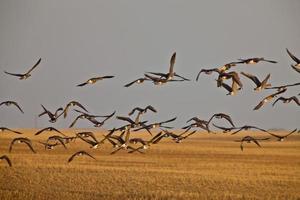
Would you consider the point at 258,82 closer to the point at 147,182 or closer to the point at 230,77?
the point at 230,77

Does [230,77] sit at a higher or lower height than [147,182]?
higher

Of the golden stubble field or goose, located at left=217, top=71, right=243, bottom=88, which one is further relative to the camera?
the golden stubble field

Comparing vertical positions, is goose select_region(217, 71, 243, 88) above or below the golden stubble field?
above

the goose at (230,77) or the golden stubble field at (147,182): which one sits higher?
the goose at (230,77)

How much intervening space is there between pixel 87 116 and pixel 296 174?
20942 millimetres

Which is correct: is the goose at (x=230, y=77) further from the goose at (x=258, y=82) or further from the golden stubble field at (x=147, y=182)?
the golden stubble field at (x=147, y=182)

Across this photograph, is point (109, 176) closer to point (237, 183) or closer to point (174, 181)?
point (174, 181)

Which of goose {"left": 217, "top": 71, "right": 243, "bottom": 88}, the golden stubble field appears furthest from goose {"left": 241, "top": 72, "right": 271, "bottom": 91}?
the golden stubble field

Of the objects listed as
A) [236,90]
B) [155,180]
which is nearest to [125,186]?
[155,180]

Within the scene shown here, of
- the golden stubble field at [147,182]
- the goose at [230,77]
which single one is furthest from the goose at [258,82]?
the golden stubble field at [147,182]

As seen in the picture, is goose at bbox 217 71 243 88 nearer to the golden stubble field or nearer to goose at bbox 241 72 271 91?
goose at bbox 241 72 271 91

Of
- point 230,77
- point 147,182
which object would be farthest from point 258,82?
point 147,182

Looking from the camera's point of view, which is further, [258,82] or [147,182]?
[147,182]

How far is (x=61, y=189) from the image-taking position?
29.8 m
